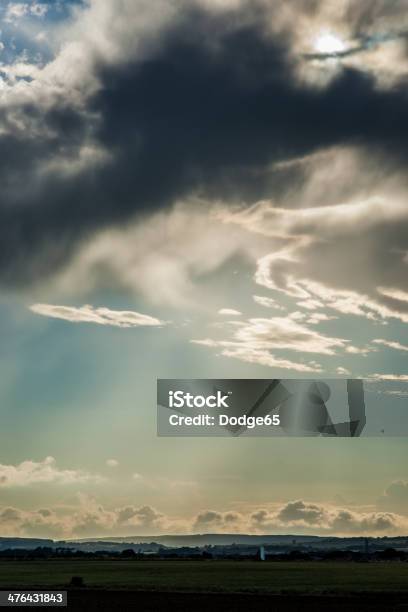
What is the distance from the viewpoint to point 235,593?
298 feet

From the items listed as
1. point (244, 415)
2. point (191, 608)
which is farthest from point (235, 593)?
point (244, 415)

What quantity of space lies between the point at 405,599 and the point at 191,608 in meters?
27.2

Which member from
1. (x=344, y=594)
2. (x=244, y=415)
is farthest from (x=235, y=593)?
(x=244, y=415)

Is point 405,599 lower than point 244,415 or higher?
lower

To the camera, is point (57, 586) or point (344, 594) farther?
point (57, 586)

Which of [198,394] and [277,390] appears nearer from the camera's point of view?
[198,394]

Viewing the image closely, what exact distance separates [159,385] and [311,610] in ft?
87.0

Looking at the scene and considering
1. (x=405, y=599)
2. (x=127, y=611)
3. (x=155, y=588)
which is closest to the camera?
(x=127, y=611)

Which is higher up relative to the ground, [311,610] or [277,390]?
[277,390]

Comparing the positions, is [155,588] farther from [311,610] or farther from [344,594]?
[311,610]

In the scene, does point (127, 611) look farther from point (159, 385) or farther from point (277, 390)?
point (277, 390)

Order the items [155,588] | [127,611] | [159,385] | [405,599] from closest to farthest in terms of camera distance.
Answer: [127,611] → [159,385] → [405,599] → [155,588]

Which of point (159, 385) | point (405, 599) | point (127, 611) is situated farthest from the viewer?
point (405, 599)

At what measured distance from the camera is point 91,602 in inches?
3248
